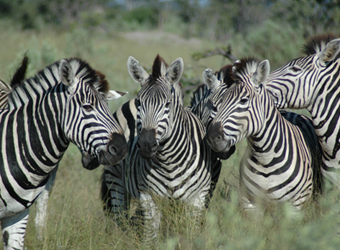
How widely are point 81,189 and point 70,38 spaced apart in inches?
476

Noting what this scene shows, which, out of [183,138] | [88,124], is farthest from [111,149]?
[183,138]

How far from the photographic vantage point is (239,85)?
3.68 meters

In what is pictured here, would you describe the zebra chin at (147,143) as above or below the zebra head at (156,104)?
below

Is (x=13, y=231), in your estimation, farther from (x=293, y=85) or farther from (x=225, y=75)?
(x=293, y=85)

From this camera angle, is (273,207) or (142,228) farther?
(142,228)

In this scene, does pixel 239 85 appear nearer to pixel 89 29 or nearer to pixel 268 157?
pixel 268 157

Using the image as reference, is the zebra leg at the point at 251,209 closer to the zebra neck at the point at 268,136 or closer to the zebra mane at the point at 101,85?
the zebra neck at the point at 268,136

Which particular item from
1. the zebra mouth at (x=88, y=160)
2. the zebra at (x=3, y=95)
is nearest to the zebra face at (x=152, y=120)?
the zebra mouth at (x=88, y=160)

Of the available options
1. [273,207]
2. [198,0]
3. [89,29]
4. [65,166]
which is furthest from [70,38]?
[198,0]

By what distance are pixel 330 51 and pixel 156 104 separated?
1927 mm

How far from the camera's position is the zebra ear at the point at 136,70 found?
3979 millimetres

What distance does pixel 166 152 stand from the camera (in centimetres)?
381

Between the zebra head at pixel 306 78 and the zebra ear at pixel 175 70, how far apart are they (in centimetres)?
99

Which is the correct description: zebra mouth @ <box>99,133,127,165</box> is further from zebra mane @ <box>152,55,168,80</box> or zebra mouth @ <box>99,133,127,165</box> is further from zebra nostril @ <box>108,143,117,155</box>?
zebra mane @ <box>152,55,168,80</box>
